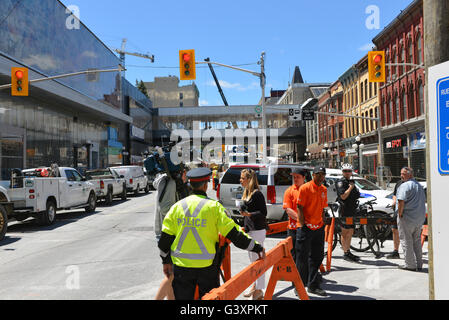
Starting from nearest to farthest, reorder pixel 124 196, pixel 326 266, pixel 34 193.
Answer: pixel 326 266 → pixel 34 193 → pixel 124 196

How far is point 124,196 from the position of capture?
82.2 ft

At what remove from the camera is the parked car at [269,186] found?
11703 mm

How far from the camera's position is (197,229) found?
3781mm

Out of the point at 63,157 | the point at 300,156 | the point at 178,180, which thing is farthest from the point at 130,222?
the point at 300,156

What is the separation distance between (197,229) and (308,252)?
316cm

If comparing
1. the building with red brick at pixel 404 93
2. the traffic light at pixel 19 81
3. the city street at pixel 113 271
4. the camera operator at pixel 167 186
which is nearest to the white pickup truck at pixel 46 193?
the city street at pixel 113 271

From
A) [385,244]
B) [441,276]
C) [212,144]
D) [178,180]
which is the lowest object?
[385,244]

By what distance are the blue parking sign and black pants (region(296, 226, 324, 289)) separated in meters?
3.49

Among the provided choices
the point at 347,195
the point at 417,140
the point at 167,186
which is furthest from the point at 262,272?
the point at 417,140

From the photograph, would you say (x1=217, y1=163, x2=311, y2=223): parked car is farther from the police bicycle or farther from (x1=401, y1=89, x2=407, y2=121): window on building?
(x1=401, y1=89, x2=407, y2=121): window on building

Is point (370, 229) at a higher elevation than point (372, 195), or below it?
below

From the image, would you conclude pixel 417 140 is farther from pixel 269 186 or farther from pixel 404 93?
pixel 269 186

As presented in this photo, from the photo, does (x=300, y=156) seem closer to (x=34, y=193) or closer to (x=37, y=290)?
(x=34, y=193)

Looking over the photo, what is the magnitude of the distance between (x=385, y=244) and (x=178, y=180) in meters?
6.99
